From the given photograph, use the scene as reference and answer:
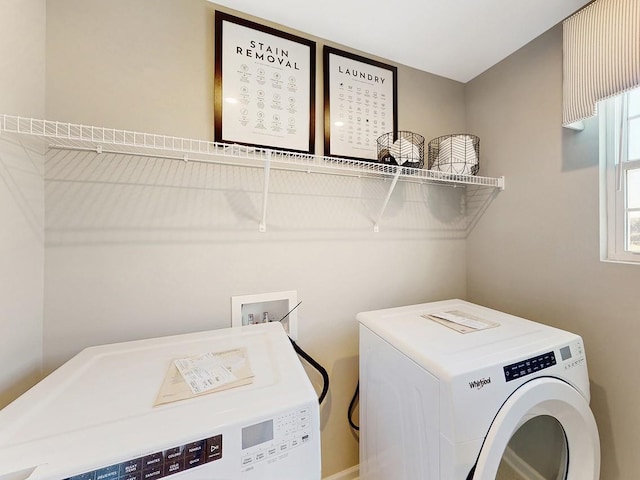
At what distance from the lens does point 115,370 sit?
2.67 ft

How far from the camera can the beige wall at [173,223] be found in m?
1.02

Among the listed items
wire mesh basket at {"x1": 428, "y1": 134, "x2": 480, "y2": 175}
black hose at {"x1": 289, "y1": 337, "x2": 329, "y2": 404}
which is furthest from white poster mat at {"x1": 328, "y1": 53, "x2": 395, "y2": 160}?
black hose at {"x1": 289, "y1": 337, "x2": 329, "y2": 404}

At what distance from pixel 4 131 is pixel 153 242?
55cm

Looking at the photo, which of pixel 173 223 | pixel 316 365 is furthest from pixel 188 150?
pixel 316 365

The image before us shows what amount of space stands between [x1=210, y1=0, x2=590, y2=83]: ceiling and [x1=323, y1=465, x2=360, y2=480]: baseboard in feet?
7.98

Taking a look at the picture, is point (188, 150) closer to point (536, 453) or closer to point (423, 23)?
point (423, 23)

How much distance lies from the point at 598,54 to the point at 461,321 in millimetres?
1274

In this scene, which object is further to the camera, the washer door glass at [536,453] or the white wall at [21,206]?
the washer door glass at [536,453]

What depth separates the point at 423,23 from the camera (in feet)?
4.32

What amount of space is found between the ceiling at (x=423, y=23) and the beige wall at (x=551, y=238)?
0.13 metres

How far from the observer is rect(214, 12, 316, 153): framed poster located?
1219mm

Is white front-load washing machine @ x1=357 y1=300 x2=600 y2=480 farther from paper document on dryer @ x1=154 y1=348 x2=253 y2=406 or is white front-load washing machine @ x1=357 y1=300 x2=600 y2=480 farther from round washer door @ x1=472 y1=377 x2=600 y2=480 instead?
paper document on dryer @ x1=154 y1=348 x2=253 y2=406

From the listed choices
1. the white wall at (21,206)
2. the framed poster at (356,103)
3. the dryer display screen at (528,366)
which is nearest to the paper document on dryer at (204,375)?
the white wall at (21,206)

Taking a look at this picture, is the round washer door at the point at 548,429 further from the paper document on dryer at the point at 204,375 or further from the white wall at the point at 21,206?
the white wall at the point at 21,206
